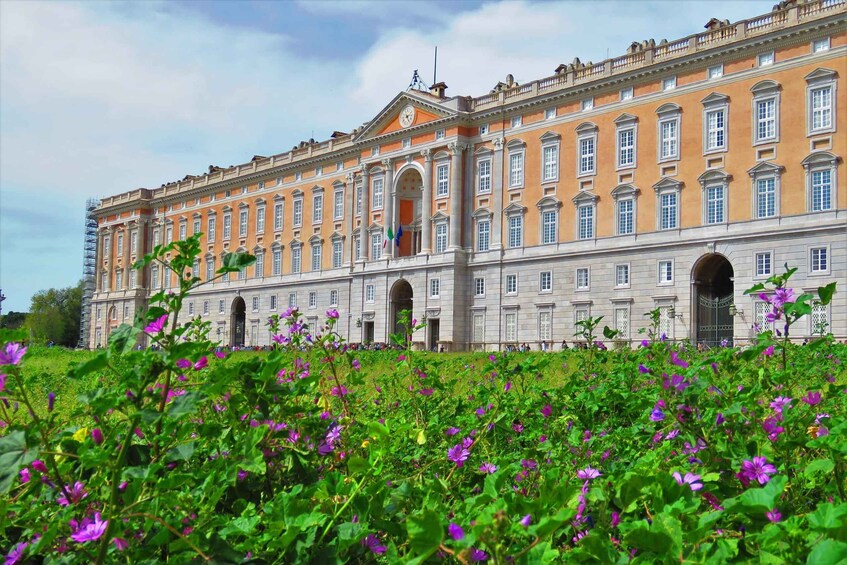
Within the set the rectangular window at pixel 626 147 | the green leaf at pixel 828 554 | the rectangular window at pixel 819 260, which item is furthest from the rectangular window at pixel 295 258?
the green leaf at pixel 828 554

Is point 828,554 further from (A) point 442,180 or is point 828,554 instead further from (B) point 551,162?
(A) point 442,180

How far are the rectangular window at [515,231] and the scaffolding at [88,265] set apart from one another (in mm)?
43665

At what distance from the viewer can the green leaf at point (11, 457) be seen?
7.48 feet

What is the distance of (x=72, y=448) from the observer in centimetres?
319

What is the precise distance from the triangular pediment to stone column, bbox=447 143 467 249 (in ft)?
5.86

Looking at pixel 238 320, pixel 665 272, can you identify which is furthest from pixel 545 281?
pixel 238 320

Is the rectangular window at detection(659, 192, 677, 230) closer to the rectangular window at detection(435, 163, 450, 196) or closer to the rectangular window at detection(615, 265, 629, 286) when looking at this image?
the rectangular window at detection(615, 265, 629, 286)

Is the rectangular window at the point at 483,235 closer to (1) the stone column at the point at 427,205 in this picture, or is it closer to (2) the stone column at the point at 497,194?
(2) the stone column at the point at 497,194

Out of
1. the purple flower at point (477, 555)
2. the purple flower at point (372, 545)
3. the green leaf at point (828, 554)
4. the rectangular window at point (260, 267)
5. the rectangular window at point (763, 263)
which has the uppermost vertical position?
the rectangular window at point (260, 267)

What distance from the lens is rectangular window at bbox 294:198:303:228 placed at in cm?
5238

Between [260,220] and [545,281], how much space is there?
2362 centimetres

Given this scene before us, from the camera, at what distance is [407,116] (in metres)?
44.0

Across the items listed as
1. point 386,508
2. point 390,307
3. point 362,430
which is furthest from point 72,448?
point 390,307

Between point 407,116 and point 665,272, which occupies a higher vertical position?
point 407,116
